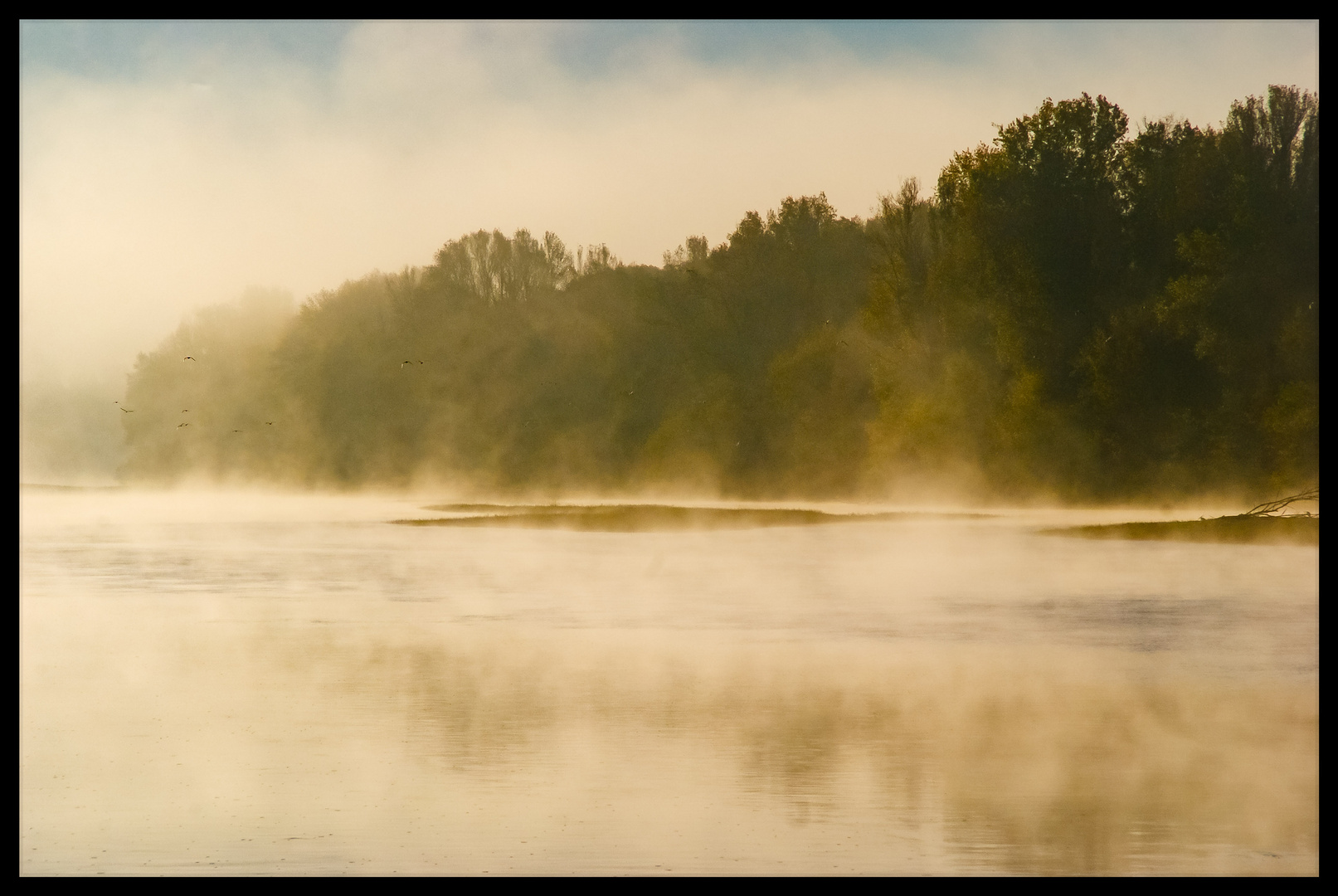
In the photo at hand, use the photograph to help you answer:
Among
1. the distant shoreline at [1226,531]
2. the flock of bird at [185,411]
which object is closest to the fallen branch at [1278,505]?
the distant shoreline at [1226,531]

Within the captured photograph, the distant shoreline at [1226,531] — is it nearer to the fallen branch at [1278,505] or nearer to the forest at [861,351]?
the fallen branch at [1278,505]

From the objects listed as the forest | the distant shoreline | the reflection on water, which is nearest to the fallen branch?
the distant shoreline

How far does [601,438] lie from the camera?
35406 mm

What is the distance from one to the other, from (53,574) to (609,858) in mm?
13915

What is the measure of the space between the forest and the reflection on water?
8434 mm

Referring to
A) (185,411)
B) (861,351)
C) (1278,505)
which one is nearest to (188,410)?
(185,411)

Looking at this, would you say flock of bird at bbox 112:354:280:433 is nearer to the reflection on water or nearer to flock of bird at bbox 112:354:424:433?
flock of bird at bbox 112:354:424:433

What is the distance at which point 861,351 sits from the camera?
33.5 meters

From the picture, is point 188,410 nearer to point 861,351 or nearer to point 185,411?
point 185,411

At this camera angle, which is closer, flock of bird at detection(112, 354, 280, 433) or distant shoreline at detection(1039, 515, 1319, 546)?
distant shoreline at detection(1039, 515, 1319, 546)

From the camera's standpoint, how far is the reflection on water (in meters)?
6.35

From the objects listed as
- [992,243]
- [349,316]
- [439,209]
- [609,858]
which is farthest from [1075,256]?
[609,858]

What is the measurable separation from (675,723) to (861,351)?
2560cm

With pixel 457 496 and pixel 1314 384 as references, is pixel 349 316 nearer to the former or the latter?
pixel 457 496
